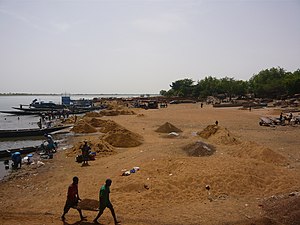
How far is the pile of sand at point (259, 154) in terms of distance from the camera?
1562cm

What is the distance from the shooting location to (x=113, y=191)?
39.1ft

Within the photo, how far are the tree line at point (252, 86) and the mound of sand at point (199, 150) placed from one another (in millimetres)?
60488

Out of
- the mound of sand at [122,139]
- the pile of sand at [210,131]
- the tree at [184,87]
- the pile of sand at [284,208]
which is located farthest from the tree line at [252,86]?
the pile of sand at [284,208]

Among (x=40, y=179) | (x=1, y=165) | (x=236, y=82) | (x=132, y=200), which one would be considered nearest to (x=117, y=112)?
(x=1, y=165)

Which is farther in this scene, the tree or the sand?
the tree

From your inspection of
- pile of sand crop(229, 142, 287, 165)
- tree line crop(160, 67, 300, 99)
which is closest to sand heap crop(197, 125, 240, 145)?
pile of sand crop(229, 142, 287, 165)

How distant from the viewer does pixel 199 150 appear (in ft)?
55.3

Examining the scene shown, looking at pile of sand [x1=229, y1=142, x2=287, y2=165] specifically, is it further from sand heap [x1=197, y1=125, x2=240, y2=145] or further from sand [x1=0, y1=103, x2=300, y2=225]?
sand heap [x1=197, y1=125, x2=240, y2=145]

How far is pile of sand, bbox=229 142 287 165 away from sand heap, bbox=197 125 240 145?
3155mm

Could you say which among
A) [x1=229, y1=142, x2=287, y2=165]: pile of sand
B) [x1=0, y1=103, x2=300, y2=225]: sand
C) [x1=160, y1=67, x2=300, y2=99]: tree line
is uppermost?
[x1=160, y1=67, x2=300, y2=99]: tree line

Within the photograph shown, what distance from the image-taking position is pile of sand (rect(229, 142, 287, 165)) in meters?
15.6

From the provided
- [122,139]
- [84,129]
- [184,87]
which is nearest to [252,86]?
[184,87]

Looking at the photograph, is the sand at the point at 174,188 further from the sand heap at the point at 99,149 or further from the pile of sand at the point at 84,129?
the pile of sand at the point at 84,129

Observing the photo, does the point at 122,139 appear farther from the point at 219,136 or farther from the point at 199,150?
the point at 199,150
